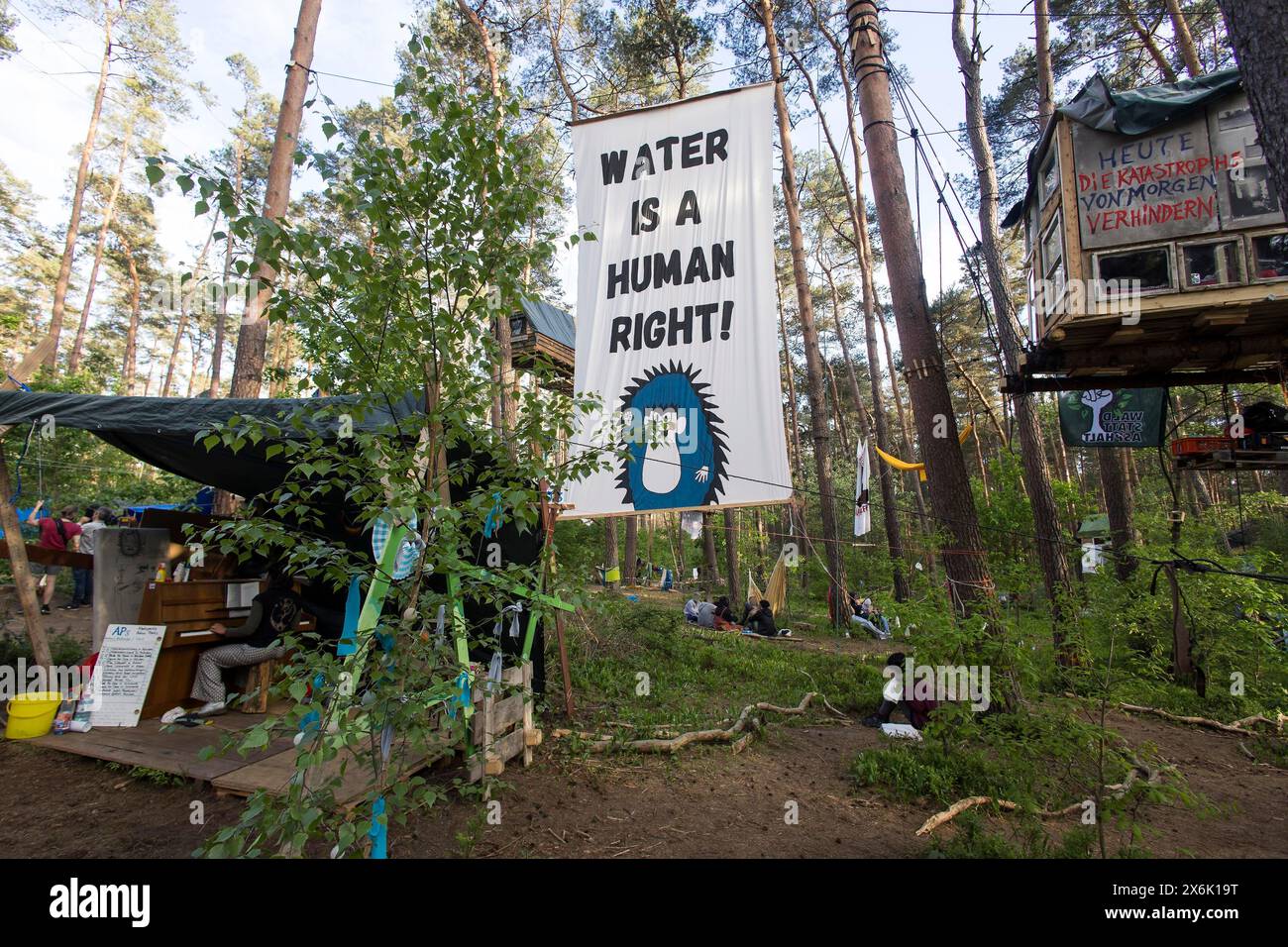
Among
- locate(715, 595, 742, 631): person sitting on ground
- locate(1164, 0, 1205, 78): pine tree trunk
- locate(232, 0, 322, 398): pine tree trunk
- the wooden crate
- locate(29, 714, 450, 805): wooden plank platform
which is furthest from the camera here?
locate(715, 595, 742, 631): person sitting on ground

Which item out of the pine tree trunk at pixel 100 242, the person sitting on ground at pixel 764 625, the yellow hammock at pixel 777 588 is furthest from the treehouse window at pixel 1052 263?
the pine tree trunk at pixel 100 242

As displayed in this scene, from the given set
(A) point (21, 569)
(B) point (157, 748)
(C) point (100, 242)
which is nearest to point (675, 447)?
(B) point (157, 748)

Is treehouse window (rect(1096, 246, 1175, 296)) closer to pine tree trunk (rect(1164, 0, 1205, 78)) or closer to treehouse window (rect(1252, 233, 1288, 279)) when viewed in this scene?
treehouse window (rect(1252, 233, 1288, 279))

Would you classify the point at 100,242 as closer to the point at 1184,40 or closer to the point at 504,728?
the point at 504,728

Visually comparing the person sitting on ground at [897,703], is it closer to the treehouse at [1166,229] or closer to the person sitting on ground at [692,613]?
the treehouse at [1166,229]

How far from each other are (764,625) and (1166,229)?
9407 mm

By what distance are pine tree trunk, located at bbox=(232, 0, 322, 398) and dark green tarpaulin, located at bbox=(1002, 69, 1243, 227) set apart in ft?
26.3

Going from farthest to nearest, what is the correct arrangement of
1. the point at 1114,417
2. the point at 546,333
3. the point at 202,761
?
the point at 546,333
the point at 1114,417
the point at 202,761

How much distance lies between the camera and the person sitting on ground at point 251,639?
212 inches

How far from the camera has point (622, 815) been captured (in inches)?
170

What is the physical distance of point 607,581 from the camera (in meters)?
17.7

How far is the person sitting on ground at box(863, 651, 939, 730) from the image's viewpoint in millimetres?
6254

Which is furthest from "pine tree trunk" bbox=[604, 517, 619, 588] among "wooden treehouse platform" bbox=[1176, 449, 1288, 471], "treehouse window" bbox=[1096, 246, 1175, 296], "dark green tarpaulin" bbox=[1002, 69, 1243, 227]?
"dark green tarpaulin" bbox=[1002, 69, 1243, 227]

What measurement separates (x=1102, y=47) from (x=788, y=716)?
46.3ft
